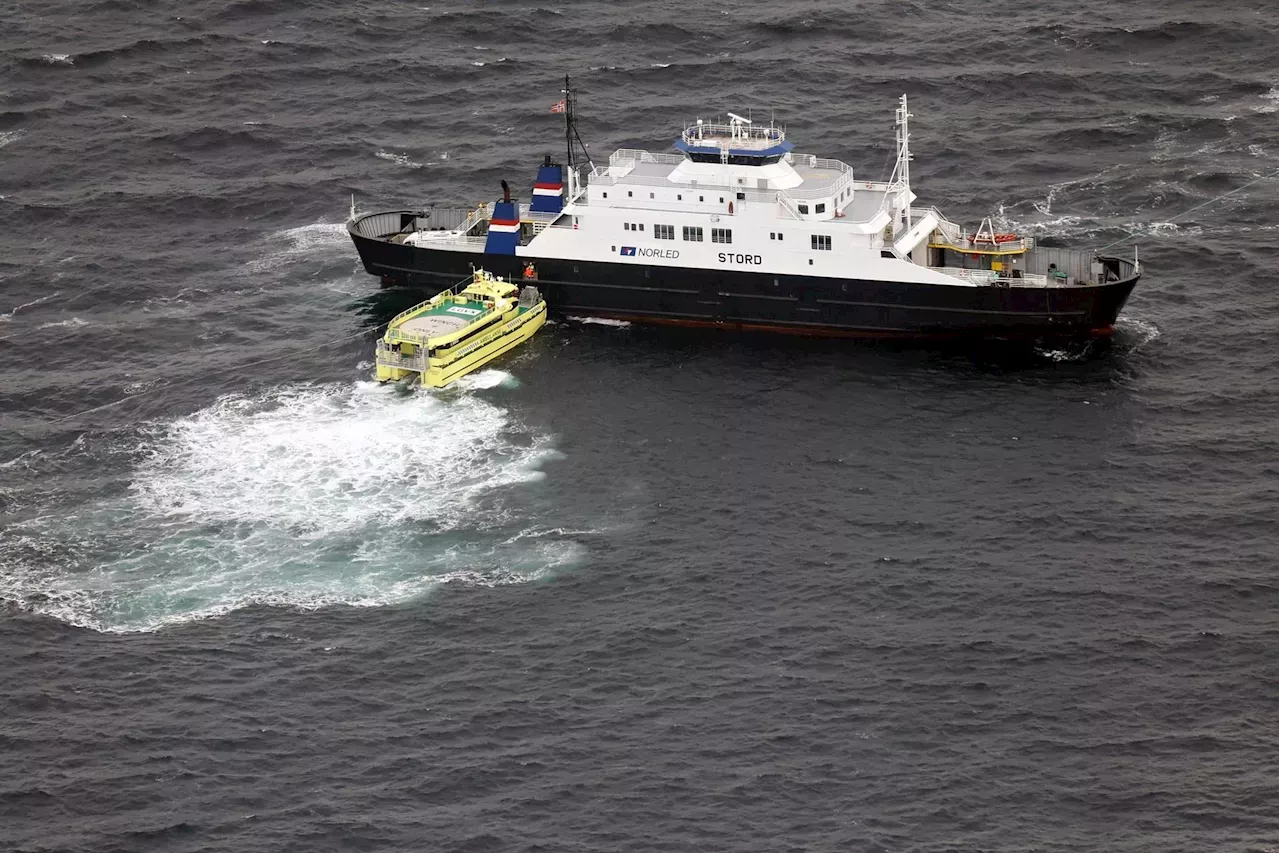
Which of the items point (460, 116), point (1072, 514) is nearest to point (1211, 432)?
point (1072, 514)

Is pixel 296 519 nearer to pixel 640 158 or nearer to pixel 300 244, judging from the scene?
pixel 300 244

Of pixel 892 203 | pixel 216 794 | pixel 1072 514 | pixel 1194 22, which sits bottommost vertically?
pixel 216 794

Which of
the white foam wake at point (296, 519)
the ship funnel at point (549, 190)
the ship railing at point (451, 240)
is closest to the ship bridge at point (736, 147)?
A: the ship funnel at point (549, 190)

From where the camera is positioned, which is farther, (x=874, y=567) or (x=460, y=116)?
(x=460, y=116)

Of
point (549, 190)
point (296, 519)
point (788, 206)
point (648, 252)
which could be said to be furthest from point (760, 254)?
point (296, 519)

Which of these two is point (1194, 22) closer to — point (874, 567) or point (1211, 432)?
point (1211, 432)

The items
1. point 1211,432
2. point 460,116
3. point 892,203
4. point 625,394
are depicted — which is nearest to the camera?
point 1211,432
